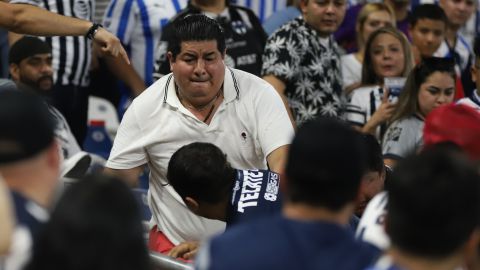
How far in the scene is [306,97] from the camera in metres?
7.70

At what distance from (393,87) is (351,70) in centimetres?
74

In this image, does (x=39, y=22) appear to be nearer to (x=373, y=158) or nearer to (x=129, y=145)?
(x=129, y=145)

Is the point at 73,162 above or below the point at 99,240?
below

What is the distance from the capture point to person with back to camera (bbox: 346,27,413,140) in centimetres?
815

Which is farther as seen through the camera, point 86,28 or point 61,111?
point 61,111

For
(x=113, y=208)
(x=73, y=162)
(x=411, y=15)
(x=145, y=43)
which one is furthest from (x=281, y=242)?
(x=411, y=15)

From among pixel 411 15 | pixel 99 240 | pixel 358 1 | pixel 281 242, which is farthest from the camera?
pixel 358 1

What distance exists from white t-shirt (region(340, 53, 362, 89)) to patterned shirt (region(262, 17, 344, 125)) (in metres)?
0.78

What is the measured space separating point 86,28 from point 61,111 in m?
2.01

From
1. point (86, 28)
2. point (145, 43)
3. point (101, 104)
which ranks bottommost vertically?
point (101, 104)

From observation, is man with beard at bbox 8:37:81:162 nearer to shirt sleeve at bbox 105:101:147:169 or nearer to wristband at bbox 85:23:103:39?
wristband at bbox 85:23:103:39

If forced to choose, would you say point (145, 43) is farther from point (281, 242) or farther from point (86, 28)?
point (281, 242)

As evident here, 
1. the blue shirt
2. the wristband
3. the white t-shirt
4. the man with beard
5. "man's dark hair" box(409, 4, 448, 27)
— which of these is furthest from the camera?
"man's dark hair" box(409, 4, 448, 27)

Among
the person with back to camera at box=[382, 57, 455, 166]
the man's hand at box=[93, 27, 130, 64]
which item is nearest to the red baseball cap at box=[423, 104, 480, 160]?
the man's hand at box=[93, 27, 130, 64]
